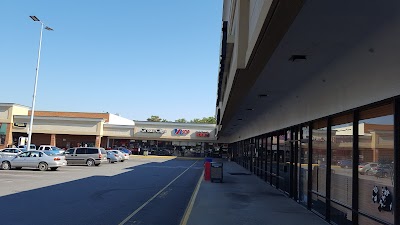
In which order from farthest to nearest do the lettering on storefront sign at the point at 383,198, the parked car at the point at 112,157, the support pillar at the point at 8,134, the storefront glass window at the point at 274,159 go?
1. the support pillar at the point at 8,134
2. the parked car at the point at 112,157
3. the storefront glass window at the point at 274,159
4. the lettering on storefront sign at the point at 383,198

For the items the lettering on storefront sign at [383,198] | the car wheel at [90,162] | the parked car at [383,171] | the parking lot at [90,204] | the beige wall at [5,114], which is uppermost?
the beige wall at [5,114]

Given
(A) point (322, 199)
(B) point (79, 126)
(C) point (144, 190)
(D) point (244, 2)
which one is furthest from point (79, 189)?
(B) point (79, 126)

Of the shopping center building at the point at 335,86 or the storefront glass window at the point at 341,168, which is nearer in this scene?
the shopping center building at the point at 335,86

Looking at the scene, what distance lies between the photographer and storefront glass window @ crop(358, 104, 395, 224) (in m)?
6.87

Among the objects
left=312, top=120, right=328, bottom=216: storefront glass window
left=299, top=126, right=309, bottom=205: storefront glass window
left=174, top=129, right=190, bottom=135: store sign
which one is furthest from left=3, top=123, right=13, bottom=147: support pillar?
left=312, top=120, right=328, bottom=216: storefront glass window

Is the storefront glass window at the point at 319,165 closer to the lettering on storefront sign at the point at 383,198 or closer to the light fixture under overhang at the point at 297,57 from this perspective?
the lettering on storefront sign at the point at 383,198

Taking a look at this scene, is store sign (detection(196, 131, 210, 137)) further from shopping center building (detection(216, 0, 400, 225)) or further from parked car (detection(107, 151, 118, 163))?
shopping center building (detection(216, 0, 400, 225))

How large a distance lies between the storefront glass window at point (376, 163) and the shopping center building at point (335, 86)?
0.02m

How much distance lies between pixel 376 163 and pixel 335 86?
7.03ft

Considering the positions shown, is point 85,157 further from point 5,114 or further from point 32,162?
point 5,114

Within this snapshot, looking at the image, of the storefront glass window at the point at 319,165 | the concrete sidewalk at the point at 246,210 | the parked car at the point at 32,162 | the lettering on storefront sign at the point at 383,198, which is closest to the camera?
the lettering on storefront sign at the point at 383,198

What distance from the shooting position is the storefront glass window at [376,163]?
687 centimetres

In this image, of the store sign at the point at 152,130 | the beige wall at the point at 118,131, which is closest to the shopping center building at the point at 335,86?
the store sign at the point at 152,130

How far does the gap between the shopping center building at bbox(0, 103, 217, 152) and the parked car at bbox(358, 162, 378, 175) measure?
185ft
